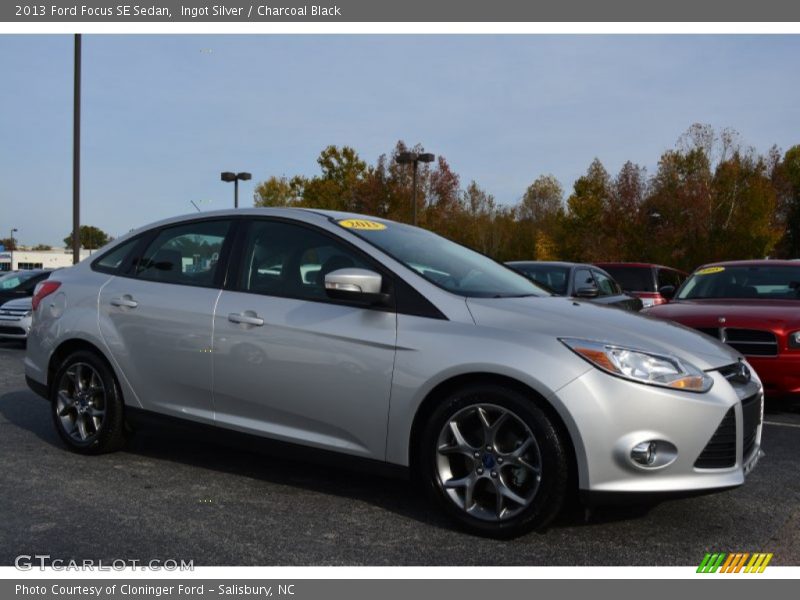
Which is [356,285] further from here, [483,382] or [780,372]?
[780,372]

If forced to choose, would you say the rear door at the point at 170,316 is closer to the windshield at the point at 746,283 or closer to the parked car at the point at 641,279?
the windshield at the point at 746,283

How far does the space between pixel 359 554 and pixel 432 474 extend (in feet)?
1.80

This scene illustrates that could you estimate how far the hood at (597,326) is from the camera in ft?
11.8

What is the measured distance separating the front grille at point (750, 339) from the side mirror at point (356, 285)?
4228 millimetres

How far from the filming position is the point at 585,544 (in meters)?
3.55

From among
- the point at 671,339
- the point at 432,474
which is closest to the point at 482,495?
the point at 432,474

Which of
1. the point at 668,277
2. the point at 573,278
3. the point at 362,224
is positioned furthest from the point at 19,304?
the point at 668,277

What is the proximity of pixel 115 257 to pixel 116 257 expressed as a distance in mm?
12

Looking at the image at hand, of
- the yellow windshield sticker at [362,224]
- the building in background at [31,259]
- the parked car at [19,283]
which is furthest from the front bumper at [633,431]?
the building in background at [31,259]

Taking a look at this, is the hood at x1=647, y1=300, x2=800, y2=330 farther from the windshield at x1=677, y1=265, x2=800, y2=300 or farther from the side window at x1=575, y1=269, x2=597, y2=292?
the side window at x1=575, y1=269, x2=597, y2=292

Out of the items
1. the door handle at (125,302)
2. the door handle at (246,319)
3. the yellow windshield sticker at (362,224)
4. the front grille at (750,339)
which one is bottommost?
the front grille at (750,339)

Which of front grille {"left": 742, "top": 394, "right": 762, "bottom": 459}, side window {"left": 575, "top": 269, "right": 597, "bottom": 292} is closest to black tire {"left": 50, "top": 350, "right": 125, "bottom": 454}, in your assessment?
front grille {"left": 742, "top": 394, "right": 762, "bottom": 459}

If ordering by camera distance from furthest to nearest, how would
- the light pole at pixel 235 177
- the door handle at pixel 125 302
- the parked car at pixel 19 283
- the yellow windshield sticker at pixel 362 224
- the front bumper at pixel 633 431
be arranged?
1. the light pole at pixel 235 177
2. the parked car at pixel 19 283
3. the door handle at pixel 125 302
4. the yellow windshield sticker at pixel 362 224
5. the front bumper at pixel 633 431

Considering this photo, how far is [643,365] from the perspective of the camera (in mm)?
3477
